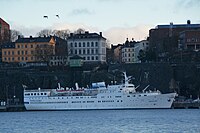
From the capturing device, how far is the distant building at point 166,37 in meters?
127

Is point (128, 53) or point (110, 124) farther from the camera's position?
point (128, 53)

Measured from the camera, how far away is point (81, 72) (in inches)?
4491

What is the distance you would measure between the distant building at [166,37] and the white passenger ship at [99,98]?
3275cm

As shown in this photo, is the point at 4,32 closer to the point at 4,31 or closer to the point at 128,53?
the point at 4,31

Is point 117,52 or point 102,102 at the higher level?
point 117,52

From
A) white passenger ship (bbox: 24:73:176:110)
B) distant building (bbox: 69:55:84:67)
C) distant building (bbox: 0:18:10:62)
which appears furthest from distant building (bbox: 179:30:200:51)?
distant building (bbox: 0:18:10:62)

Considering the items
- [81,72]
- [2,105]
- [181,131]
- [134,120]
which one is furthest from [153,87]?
[181,131]

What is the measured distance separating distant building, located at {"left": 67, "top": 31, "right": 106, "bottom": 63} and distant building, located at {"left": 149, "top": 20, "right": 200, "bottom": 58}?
9.84 m

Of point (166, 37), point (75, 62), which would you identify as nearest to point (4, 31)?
point (75, 62)

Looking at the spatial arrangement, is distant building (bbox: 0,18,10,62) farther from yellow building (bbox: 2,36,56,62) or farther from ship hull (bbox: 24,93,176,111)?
ship hull (bbox: 24,93,176,111)

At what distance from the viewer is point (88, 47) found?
447ft

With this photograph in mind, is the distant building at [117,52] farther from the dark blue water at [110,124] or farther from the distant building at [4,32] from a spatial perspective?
the dark blue water at [110,124]

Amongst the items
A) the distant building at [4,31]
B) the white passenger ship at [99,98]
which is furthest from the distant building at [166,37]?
the white passenger ship at [99,98]

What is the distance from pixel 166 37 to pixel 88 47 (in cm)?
1551
